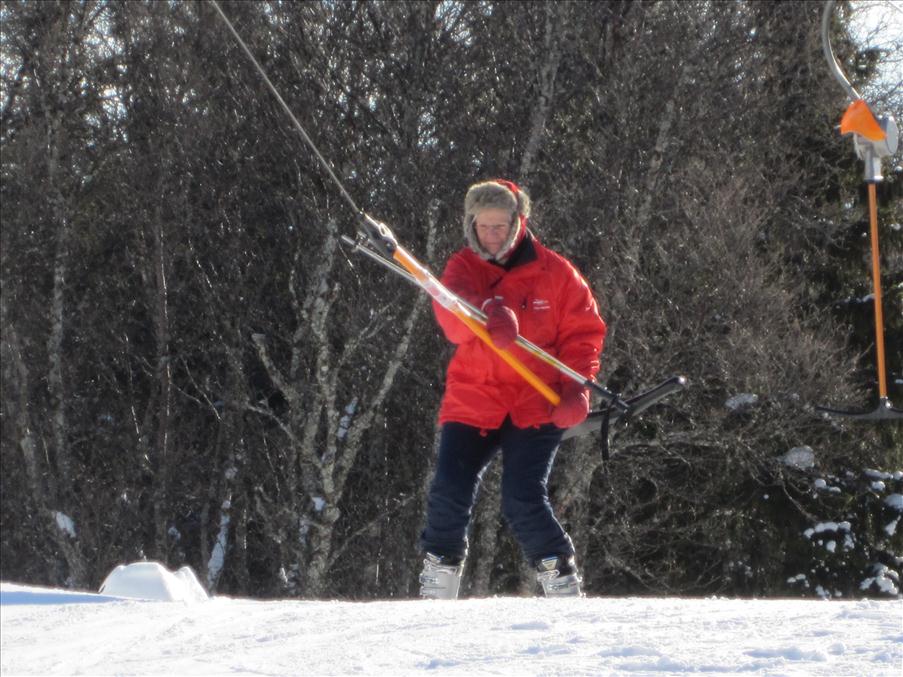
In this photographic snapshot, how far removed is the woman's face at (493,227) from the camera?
15.8 ft

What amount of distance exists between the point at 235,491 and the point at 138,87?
483cm

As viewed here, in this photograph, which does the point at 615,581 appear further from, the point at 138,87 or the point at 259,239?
the point at 138,87

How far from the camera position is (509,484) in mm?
4871

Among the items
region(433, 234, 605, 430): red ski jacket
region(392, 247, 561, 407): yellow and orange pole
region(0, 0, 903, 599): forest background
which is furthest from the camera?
region(0, 0, 903, 599): forest background

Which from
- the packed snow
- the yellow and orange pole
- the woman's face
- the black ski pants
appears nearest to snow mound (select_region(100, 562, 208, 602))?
the packed snow

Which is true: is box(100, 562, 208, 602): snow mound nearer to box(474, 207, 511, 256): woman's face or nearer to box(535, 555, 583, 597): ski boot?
box(535, 555, 583, 597): ski boot

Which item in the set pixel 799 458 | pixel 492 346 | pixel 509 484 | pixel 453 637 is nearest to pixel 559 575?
pixel 509 484

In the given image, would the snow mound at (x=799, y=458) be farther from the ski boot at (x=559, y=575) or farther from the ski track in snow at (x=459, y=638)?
the ski track in snow at (x=459, y=638)

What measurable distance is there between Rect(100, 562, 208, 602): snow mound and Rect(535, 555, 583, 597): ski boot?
1.30m

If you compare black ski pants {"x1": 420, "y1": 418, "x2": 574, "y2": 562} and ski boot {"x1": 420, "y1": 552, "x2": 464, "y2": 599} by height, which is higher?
black ski pants {"x1": 420, "y1": 418, "x2": 574, "y2": 562}

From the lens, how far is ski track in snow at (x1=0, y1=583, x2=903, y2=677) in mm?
3312

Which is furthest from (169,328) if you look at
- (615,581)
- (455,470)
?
(455,470)

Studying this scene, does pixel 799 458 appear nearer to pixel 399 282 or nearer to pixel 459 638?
pixel 399 282

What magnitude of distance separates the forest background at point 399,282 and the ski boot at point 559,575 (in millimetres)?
8458
